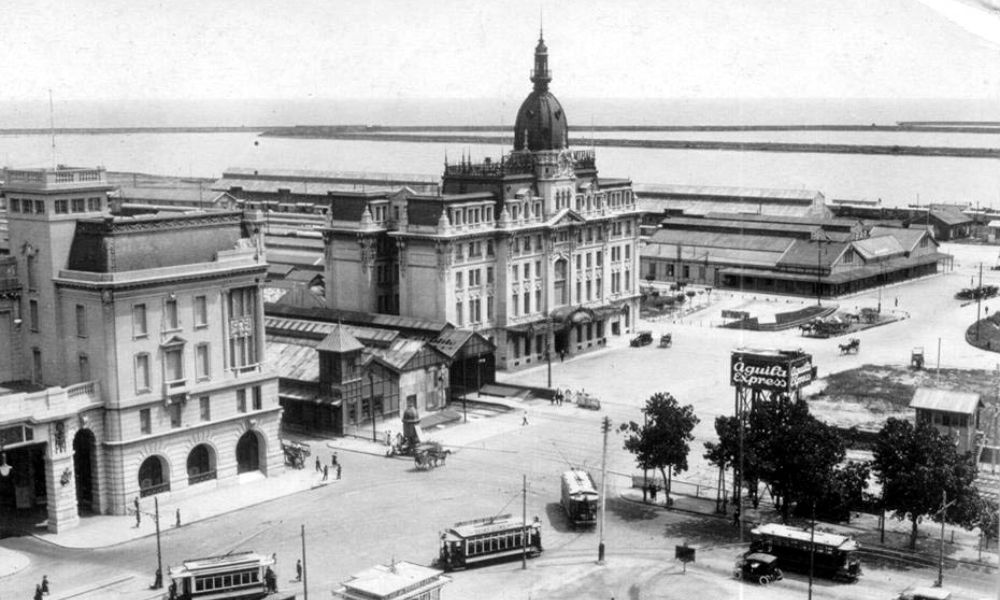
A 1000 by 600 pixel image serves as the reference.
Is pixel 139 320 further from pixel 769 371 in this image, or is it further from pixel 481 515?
pixel 769 371

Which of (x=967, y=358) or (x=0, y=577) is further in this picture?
(x=967, y=358)

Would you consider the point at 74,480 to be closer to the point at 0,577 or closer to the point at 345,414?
the point at 0,577

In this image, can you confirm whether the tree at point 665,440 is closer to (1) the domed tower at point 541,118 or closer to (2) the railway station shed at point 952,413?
(2) the railway station shed at point 952,413

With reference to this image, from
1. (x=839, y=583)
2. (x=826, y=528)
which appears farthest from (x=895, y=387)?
(x=839, y=583)

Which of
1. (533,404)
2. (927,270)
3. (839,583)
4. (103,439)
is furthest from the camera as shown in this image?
(927,270)

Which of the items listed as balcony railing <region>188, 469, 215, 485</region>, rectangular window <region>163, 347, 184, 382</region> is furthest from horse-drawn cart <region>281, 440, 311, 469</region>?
rectangular window <region>163, 347, 184, 382</region>

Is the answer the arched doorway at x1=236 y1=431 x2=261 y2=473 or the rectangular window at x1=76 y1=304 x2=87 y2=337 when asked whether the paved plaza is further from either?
the rectangular window at x1=76 y1=304 x2=87 y2=337

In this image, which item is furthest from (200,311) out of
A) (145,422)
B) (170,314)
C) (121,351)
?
(145,422)
